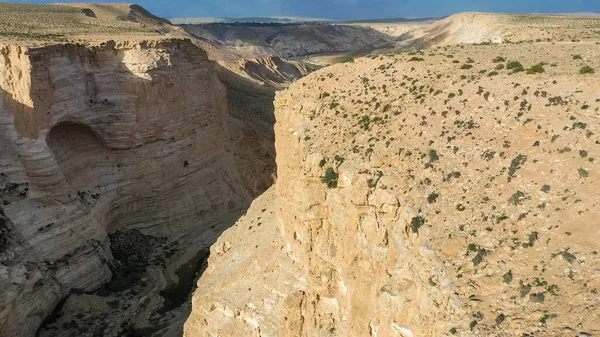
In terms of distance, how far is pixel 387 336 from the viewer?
12.5 meters

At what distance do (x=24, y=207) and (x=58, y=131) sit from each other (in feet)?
18.1

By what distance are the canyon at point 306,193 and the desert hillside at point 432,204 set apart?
6 cm

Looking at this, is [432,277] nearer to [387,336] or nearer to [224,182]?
[387,336]

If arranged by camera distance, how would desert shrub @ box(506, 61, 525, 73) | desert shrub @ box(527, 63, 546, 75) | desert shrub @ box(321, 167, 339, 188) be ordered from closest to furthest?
desert shrub @ box(527, 63, 546, 75) < desert shrub @ box(321, 167, 339, 188) < desert shrub @ box(506, 61, 525, 73)

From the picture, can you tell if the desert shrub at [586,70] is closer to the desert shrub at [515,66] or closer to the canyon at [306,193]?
the canyon at [306,193]

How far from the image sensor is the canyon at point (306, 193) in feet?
35.3

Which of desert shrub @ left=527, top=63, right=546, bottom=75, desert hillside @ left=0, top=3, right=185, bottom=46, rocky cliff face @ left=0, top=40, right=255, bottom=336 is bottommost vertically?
rocky cliff face @ left=0, top=40, right=255, bottom=336

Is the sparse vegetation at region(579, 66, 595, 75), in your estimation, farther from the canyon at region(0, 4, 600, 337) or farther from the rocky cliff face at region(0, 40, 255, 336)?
the rocky cliff face at region(0, 40, 255, 336)

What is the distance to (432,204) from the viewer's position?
1270cm

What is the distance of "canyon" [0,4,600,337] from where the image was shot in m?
10.8

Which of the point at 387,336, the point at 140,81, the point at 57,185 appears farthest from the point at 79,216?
the point at 387,336

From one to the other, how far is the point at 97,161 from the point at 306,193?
1958cm

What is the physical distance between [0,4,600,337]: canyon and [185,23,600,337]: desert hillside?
0.18 feet

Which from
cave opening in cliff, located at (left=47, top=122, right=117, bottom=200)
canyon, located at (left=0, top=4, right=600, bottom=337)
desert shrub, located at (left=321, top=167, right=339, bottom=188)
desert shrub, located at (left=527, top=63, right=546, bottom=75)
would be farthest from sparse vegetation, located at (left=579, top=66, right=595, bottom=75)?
cave opening in cliff, located at (left=47, top=122, right=117, bottom=200)
